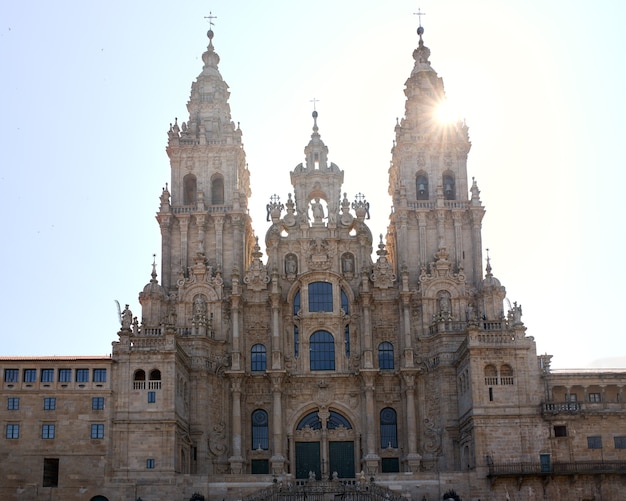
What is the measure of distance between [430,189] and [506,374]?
58.6 feet

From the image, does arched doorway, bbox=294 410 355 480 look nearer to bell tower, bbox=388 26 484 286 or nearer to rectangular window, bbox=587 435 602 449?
bell tower, bbox=388 26 484 286

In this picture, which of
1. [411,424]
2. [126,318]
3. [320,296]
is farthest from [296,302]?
[126,318]

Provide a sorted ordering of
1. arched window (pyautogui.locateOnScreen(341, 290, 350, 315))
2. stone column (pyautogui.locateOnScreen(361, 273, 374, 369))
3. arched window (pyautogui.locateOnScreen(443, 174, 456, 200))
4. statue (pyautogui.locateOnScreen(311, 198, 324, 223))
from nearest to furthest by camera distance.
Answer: stone column (pyautogui.locateOnScreen(361, 273, 374, 369)) → arched window (pyautogui.locateOnScreen(341, 290, 350, 315)) → statue (pyautogui.locateOnScreen(311, 198, 324, 223)) → arched window (pyautogui.locateOnScreen(443, 174, 456, 200))

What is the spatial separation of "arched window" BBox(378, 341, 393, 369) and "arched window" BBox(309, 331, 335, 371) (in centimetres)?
356

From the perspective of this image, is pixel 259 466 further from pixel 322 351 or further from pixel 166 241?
pixel 166 241

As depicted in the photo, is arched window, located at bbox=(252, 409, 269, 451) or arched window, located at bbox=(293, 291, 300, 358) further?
arched window, located at bbox=(293, 291, 300, 358)

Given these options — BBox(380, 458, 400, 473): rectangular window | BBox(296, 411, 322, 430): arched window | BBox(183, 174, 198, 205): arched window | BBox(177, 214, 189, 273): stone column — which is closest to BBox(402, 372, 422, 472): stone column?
BBox(380, 458, 400, 473): rectangular window

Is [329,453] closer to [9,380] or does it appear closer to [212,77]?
[9,380]

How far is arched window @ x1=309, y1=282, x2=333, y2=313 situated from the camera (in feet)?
237

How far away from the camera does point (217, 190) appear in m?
77.1

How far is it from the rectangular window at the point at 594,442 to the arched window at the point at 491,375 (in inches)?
278

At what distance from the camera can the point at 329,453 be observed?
229ft

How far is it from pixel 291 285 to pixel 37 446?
72.2ft

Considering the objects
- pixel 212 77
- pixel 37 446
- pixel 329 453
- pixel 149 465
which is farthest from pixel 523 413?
pixel 212 77
